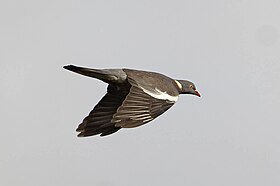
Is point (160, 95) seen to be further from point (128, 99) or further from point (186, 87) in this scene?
point (186, 87)

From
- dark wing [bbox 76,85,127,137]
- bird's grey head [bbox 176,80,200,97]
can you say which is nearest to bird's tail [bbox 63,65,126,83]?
dark wing [bbox 76,85,127,137]

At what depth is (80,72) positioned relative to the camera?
56.9 feet

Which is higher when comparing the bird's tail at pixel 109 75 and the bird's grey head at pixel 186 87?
the bird's tail at pixel 109 75

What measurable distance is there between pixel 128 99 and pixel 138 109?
31 cm

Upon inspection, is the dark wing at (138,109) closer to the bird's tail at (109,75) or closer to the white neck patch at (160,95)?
the white neck patch at (160,95)

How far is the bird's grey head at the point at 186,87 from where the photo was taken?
66.1 ft

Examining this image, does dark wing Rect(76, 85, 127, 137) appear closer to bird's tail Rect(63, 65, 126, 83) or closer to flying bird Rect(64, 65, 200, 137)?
flying bird Rect(64, 65, 200, 137)

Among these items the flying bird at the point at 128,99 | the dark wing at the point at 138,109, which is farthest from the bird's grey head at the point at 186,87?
the dark wing at the point at 138,109

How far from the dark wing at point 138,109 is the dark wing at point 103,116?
5.60ft

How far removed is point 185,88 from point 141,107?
4366mm

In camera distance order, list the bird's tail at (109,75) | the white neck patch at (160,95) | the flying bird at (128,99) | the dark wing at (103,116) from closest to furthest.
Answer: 1. the flying bird at (128,99)
2. the white neck patch at (160,95)
3. the bird's tail at (109,75)
4. the dark wing at (103,116)

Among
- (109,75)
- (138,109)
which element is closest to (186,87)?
(109,75)

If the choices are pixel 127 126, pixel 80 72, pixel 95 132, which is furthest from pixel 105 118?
pixel 127 126

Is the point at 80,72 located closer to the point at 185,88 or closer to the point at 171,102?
the point at 171,102
